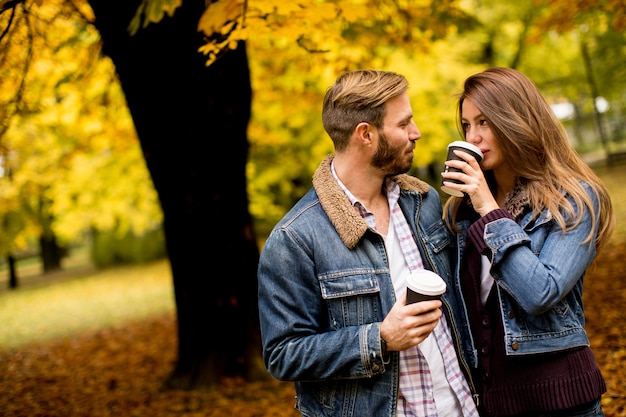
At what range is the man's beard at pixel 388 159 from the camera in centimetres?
244

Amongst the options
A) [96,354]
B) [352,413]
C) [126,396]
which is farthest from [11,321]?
[352,413]

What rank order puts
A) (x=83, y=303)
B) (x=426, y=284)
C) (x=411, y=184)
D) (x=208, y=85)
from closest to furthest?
(x=426, y=284) < (x=411, y=184) < (x=208, y=85) < (x=83, y=303)

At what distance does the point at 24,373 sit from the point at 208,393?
4.25 meters

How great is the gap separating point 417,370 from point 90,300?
1552cm

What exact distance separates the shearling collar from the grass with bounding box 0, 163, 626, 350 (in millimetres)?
10477

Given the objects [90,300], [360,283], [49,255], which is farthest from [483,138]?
[49,255]

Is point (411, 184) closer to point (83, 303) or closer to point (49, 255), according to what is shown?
point (83, 303)

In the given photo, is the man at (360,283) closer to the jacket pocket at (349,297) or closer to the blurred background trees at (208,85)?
the jacket pocket at (349,297)

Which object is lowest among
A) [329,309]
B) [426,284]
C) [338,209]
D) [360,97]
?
[329,309]

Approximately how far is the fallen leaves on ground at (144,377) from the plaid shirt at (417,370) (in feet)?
8.78

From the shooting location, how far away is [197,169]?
5.39 meters

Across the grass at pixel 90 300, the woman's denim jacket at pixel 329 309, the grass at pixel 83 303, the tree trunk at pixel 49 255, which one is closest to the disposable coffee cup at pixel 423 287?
the woman's denim jacket at pixel 329 309

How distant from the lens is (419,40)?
23.1ft

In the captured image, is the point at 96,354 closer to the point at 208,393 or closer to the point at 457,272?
the point at 208,393
